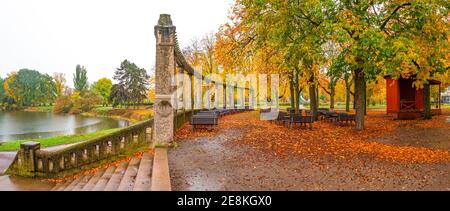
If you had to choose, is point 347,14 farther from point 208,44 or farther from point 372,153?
point 208,44

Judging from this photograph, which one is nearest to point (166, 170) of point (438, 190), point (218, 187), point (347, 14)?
point (218, 187)

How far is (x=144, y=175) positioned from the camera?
7.58 m

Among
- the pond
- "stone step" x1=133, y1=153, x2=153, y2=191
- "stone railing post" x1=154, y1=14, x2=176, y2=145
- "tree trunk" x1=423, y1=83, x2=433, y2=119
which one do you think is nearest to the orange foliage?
"stone railing post" x1=154, y1=14, x2=176, y2=145

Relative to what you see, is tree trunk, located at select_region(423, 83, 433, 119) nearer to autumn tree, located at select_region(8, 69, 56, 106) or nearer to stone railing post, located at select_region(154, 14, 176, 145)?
stone railing post, located at select_region(154, 14, 176, 145)

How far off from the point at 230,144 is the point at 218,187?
549cm

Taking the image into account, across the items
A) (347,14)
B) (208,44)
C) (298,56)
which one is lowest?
(298,56)

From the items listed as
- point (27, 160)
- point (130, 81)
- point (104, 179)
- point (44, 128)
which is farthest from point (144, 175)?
point (130, 81)

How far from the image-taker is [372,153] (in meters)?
9.98

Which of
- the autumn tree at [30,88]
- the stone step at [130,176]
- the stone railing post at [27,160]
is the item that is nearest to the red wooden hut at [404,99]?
the stone step at [130,176]

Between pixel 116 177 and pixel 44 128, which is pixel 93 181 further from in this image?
pixel 44 128

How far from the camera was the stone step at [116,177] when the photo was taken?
23.9ft

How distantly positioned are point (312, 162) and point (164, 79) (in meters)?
5.72

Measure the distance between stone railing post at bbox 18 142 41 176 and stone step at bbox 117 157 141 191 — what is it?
11.3 ft

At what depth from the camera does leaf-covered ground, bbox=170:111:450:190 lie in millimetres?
6742
